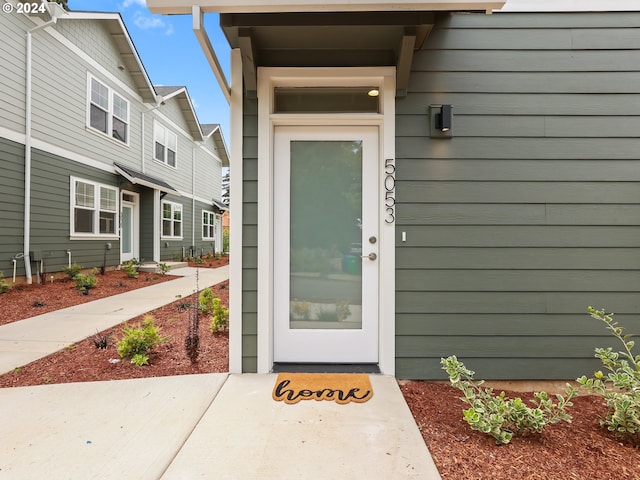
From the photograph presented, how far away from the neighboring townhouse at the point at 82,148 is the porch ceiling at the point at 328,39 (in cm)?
567

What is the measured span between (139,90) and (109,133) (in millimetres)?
1902

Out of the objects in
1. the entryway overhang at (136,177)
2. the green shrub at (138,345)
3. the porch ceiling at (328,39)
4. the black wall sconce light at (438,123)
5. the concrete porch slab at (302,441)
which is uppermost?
the entryway overhang at (136,177)

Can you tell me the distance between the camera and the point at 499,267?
98.2 inches

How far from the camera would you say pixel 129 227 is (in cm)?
921

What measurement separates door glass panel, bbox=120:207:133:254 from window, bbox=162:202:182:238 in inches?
44.9

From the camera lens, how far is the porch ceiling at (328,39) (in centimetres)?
208

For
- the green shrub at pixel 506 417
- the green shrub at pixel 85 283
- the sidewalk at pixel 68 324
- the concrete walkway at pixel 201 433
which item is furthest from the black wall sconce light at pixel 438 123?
the green shrub at pixel 85 283

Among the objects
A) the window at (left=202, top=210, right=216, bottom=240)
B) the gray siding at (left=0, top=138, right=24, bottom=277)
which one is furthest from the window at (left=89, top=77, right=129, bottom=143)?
the window at (left=202, top=210, right=216, bottom=240)

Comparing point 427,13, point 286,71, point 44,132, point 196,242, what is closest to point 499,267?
point 427,13

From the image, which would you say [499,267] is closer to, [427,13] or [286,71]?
Result: [427,13]

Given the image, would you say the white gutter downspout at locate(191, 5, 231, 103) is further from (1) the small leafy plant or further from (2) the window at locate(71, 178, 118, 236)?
(2) the window at locate(71, 178, 118, 236)

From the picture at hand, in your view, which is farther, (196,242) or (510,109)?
(196,242)

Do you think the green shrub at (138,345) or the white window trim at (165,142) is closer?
the green shrub at (138,345)

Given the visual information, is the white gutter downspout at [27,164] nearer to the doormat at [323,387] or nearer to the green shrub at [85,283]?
the green shrub at [85,283]
